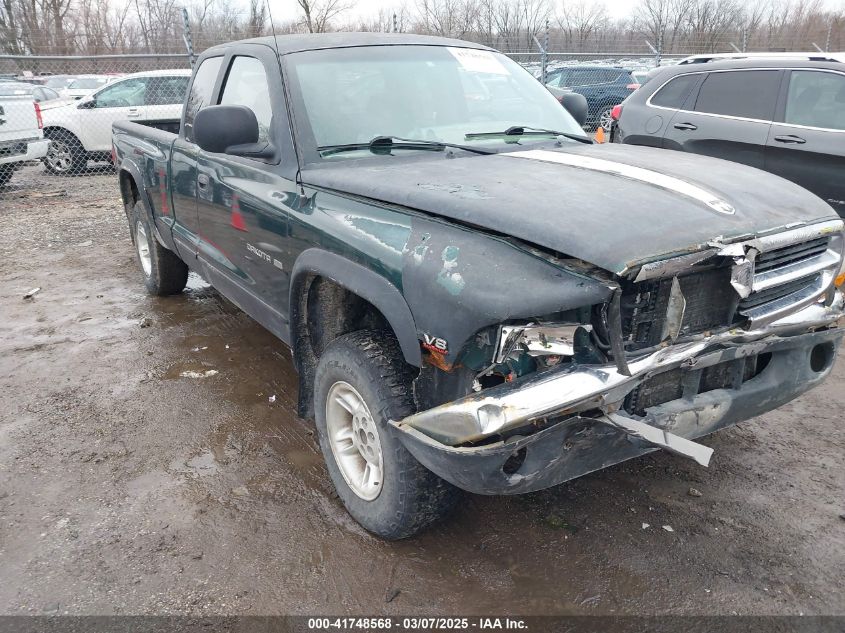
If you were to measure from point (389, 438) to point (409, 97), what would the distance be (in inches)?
71.1

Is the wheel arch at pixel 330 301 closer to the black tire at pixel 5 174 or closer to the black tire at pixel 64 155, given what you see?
the black tire at pixel 5 174

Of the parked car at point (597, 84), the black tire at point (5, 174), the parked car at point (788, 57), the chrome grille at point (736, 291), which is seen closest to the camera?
the chrome grille at point (736, 291)

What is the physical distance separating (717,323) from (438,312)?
1021 millimetres

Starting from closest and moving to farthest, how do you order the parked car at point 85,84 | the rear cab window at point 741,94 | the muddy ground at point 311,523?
the muddy ground at point 311,523
the rear cab window at point 741,94
the parked car at point 85,84

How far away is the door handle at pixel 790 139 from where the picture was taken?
5.68 metres

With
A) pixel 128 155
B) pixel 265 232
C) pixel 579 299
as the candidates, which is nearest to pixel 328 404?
pixel 265 232

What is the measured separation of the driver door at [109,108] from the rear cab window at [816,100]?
10097 millimetres

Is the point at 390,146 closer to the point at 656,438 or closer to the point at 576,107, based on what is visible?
the point at 576,107

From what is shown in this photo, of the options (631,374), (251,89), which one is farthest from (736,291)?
(251,89)

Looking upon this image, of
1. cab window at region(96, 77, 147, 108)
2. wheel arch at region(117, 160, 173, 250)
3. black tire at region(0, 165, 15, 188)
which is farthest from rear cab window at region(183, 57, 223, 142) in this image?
cab window at region(96, 77, 147, 108)

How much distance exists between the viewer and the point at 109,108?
11.8 m

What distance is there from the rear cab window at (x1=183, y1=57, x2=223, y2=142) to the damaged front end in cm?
284

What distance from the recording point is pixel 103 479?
3213mm

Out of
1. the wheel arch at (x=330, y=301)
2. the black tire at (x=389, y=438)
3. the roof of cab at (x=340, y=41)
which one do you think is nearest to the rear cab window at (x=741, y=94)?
the roof of cab at (x=340, y=41)
